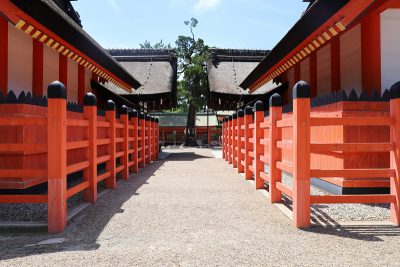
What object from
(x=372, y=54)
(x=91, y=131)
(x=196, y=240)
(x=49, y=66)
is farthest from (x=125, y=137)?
(x=372, y=54)

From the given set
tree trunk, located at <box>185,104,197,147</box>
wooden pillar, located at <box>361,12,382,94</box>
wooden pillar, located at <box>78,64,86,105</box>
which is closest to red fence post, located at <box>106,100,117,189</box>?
wooden pillar, located at <box>78,64,86,105</box>

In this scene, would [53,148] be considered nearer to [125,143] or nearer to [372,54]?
[125,143]

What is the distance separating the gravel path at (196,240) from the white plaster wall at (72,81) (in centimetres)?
471

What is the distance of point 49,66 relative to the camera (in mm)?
6625

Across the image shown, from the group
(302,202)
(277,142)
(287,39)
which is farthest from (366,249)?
(287,39)

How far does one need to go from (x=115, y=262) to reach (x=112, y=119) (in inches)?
128

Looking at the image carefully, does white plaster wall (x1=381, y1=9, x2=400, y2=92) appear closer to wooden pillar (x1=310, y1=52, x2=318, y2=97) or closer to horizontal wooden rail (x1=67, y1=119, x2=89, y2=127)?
wooden pillar (x1=310, y1=52, x2=318, y2=97)

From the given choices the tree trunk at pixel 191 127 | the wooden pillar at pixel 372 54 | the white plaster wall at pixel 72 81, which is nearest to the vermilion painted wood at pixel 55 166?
the wooden pillar at pixel 372 54

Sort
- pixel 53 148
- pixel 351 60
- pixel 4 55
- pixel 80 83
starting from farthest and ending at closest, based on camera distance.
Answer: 1. pixel 80 83
2. pixel 351 60
3. pixel 4 55
4. pixel 53 148

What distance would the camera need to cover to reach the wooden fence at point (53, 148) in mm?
2791

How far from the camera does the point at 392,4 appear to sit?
4.62 meters

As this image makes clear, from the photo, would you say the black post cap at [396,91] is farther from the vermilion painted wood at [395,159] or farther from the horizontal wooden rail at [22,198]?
the horizontal wooden rail at [22,198]

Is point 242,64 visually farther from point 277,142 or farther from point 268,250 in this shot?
point 268,250

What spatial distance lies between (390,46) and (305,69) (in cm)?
314
